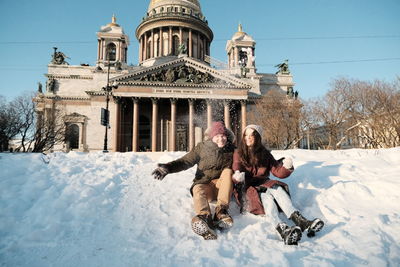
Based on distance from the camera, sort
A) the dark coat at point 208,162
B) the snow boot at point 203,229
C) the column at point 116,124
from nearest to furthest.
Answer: the snow boot at point 203,229 → the dark coat at point 208,162 → the column at point 116,124

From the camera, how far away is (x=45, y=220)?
3.01 m

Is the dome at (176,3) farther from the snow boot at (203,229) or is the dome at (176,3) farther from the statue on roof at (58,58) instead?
the snow boot at (203,229)

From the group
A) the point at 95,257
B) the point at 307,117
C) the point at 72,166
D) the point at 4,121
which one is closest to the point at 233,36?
the point at 307,117

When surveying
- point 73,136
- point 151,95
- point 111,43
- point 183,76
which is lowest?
point 73,136

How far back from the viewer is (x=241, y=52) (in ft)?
104

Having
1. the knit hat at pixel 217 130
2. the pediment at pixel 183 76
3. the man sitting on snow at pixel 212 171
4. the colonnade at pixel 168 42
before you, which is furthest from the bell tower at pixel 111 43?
the man sitting on snow at pixel 212 171

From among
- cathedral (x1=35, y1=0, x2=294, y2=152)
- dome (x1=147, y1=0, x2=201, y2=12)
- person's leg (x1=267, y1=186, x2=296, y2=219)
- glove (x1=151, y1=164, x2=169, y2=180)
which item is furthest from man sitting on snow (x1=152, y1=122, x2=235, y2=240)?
dome (x1=147, y1=0, x2=201, y2=12)

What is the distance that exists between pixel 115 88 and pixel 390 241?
865 inches

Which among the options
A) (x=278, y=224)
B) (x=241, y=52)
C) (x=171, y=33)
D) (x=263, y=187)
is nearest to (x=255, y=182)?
(x=263, y=187)

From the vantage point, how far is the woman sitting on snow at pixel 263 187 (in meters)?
2.90

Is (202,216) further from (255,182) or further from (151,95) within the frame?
(151,95)

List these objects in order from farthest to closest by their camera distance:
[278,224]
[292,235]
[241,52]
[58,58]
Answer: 1. [241,52]
2. [58,58]
3. [278,224]
4. [292,235]

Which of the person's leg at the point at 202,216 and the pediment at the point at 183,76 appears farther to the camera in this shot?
the pediment at the point at 183,76

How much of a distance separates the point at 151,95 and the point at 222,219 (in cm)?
2118
